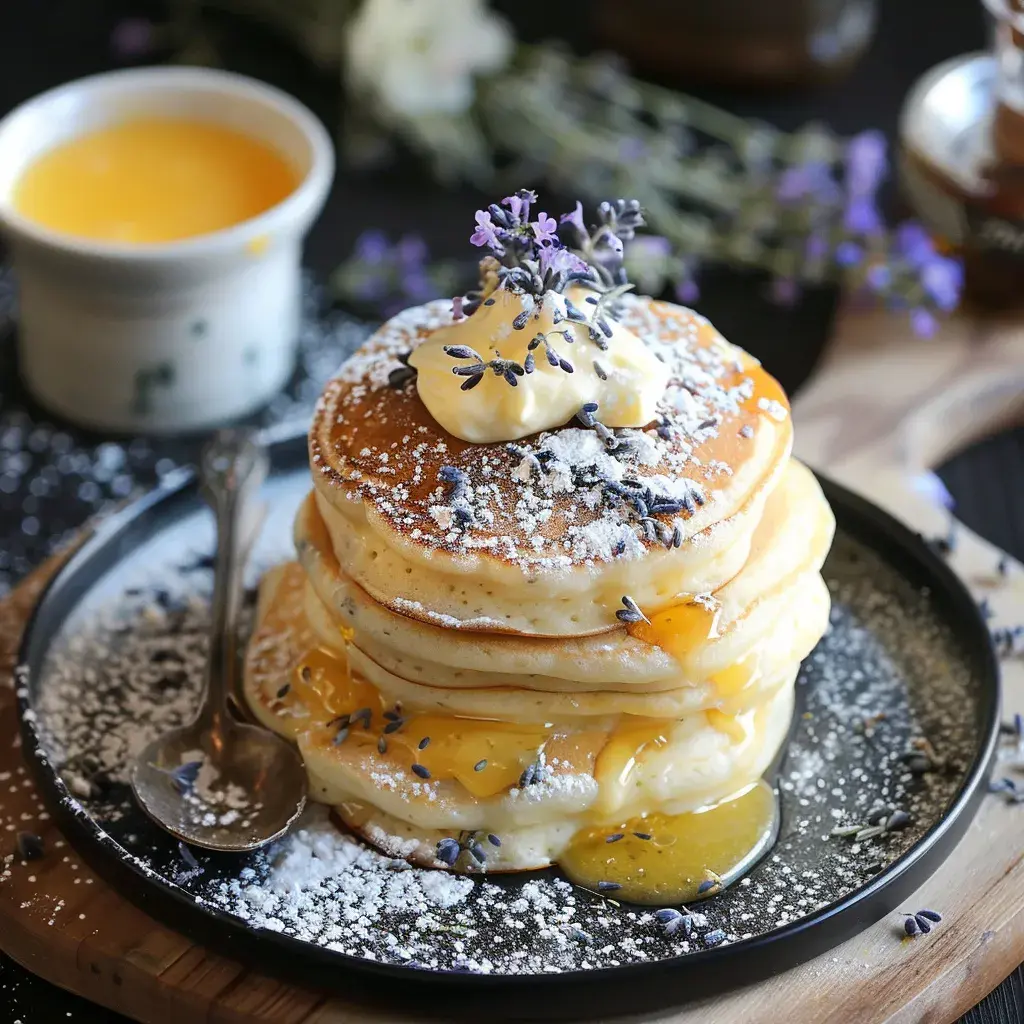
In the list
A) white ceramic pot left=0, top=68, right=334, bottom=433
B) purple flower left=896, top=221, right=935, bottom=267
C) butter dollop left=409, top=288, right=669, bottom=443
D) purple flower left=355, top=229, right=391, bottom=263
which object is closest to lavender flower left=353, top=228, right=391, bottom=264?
purple flower left=355, top=229, right=391, bottom=263

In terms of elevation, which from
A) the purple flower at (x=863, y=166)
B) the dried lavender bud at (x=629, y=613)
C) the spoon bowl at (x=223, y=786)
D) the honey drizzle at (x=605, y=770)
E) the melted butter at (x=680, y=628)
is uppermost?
the dried lavender bud at (x=629, y=613)

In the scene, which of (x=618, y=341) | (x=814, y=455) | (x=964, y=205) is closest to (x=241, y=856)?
(x=618, y=341)

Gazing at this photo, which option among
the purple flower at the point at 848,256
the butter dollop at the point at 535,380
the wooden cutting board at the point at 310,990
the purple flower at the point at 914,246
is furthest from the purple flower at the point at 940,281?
the butter dollop at the point at 535,380

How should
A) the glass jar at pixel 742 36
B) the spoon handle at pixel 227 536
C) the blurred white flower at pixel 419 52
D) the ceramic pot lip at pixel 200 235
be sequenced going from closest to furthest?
the spoon handle at pixel 227 536
the ceramic pot lip at pixel 200 235
the blurred white flower at pixel 419 52
the glass jar at pixel 742 36

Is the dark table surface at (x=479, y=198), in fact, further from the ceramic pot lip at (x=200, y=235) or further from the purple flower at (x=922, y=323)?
the ceramic pot lip at (x=200, y=235)

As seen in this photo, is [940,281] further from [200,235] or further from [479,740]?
[479,740]

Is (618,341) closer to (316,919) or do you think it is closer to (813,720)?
(813,720)

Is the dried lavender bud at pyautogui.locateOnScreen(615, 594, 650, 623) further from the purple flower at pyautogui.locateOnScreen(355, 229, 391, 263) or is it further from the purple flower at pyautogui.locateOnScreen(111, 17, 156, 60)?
the purple flower at pyautogui.locateOnScreen(111, 17, 156, 60)

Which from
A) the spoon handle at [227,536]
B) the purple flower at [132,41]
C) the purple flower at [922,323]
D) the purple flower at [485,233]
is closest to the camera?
the purple flower at [485,233]
